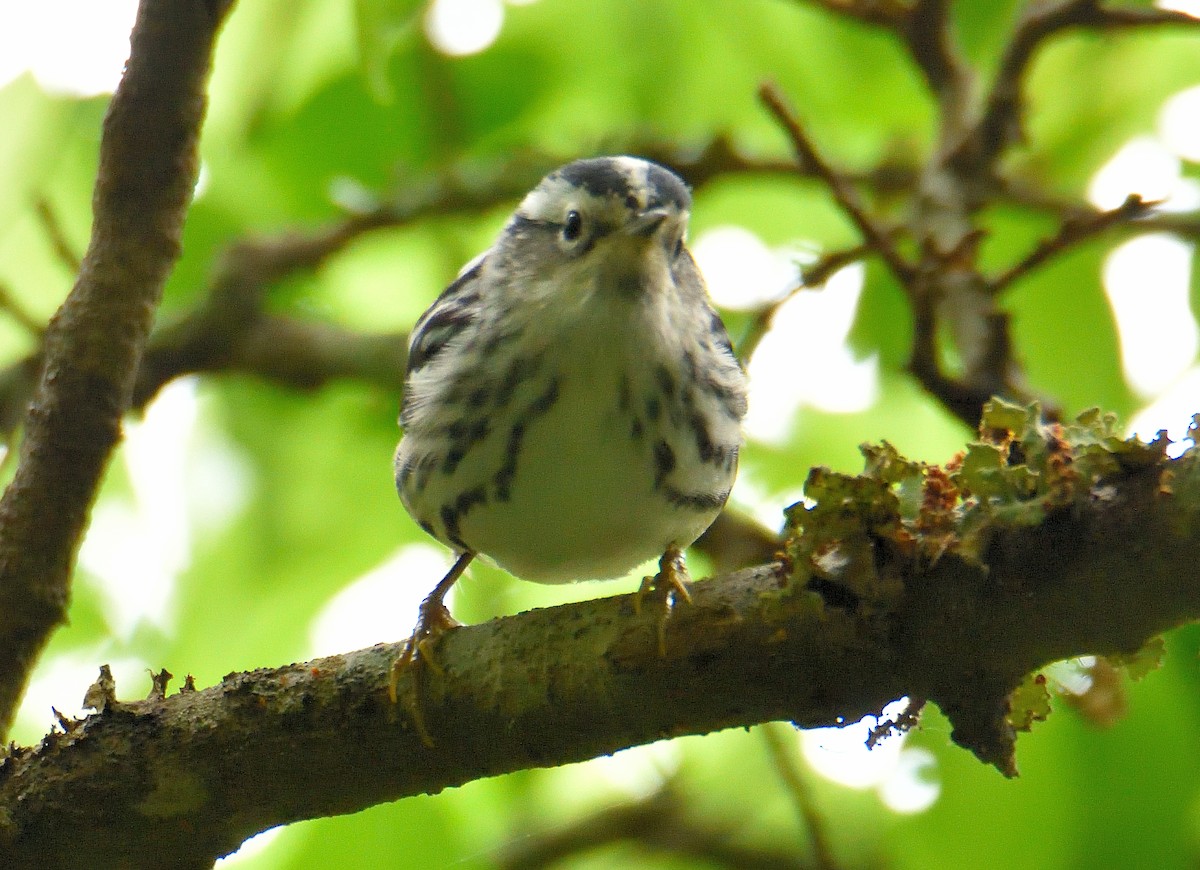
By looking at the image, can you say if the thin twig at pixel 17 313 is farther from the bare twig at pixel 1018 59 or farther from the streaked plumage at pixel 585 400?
the bare twig at pixel 1018 59

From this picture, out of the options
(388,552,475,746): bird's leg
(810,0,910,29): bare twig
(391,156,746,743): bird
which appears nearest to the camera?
(388,552,475,746): bird's leg

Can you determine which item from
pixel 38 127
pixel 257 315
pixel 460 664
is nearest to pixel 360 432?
pixel 257 315

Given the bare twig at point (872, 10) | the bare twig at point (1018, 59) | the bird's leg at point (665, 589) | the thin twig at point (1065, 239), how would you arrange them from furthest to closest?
the bare twig at point (872, 10)
the bare twig at point (1018, 59)
the thin twig at point (1065, 239)
the bird's leg at point (665, 589)

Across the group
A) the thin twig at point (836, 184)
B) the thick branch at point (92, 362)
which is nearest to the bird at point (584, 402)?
the thin twig at point (836, 184)

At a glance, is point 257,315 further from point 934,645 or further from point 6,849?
point 934,645

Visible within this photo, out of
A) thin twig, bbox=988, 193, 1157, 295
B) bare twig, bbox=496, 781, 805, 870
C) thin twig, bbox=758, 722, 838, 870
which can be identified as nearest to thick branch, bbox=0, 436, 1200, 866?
thin twig, bbox=758, 722, 838, 870

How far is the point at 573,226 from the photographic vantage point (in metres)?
2.56

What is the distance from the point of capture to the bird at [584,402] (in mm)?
2375

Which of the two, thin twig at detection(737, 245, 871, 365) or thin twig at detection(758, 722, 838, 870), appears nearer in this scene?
thin twig at detection(758, 722, 838, 870)

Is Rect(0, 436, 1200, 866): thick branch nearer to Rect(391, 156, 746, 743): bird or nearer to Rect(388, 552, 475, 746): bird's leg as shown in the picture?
Rect(388, 552, 475, 746): bird's leg

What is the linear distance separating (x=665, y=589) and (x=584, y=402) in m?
0.52

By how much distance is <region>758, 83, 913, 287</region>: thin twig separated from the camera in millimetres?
2770

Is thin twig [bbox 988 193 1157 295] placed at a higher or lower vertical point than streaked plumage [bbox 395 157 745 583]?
higher

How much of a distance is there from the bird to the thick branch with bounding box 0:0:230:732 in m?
0.57
